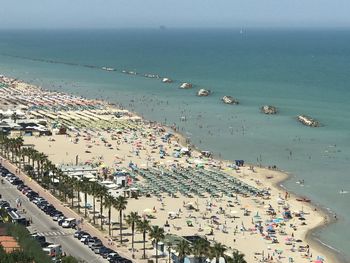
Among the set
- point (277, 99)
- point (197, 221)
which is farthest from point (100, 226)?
point (277, 99)

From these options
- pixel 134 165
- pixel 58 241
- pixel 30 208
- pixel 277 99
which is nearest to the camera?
pixel 58 241

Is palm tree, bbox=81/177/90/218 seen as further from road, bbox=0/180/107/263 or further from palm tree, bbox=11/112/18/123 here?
palm tree, bbox=11/112/18/123

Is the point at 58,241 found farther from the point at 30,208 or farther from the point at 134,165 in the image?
the point at 134,165

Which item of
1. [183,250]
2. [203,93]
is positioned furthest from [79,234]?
[203,93]

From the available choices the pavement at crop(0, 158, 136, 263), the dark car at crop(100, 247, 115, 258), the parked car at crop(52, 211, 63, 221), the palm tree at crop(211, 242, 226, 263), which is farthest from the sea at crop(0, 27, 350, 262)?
the parked car at crop(52, 211, 63, 221)

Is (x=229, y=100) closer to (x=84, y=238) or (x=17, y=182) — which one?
(x=17, y=182)

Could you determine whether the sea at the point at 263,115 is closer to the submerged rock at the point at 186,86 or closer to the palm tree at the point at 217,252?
the submerged rock at the point at 186,86

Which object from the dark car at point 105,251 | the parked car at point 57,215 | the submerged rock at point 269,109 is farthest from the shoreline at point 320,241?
the submerged rock at point 269,109
